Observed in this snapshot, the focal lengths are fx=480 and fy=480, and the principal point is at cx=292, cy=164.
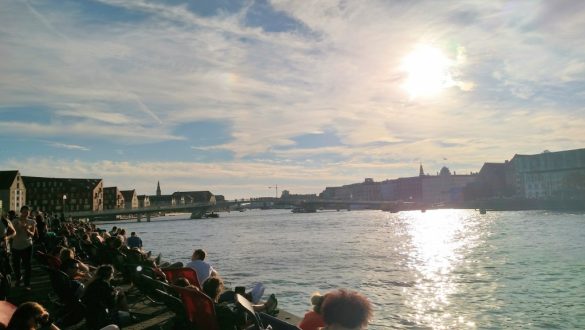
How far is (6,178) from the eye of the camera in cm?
12319

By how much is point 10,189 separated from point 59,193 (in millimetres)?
33074

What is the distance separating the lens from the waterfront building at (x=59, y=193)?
15225 cm

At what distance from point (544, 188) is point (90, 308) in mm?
186877

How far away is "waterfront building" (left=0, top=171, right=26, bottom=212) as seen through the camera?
119562 millimetres

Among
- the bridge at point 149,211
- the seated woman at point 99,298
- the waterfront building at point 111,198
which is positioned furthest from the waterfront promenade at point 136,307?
the waterfront building at point 111,198

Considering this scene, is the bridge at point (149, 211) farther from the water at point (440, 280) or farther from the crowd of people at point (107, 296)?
the crowd of people at point (107, 296)

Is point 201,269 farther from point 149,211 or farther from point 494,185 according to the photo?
point 494,185

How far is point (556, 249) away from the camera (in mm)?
37188

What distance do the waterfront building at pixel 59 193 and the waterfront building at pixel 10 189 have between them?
891 inches

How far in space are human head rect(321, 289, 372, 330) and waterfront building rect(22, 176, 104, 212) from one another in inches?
6406

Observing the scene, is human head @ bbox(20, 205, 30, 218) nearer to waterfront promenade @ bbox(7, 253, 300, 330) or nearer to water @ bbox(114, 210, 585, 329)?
waterfront promenade @ bbox(7, 253, 300, 330)

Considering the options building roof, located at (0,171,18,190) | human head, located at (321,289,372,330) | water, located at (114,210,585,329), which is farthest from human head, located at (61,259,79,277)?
building roof, located at (0,171,18,190)

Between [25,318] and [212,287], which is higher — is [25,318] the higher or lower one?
the higher one

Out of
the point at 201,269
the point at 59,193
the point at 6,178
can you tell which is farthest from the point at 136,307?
the point at 59,193
